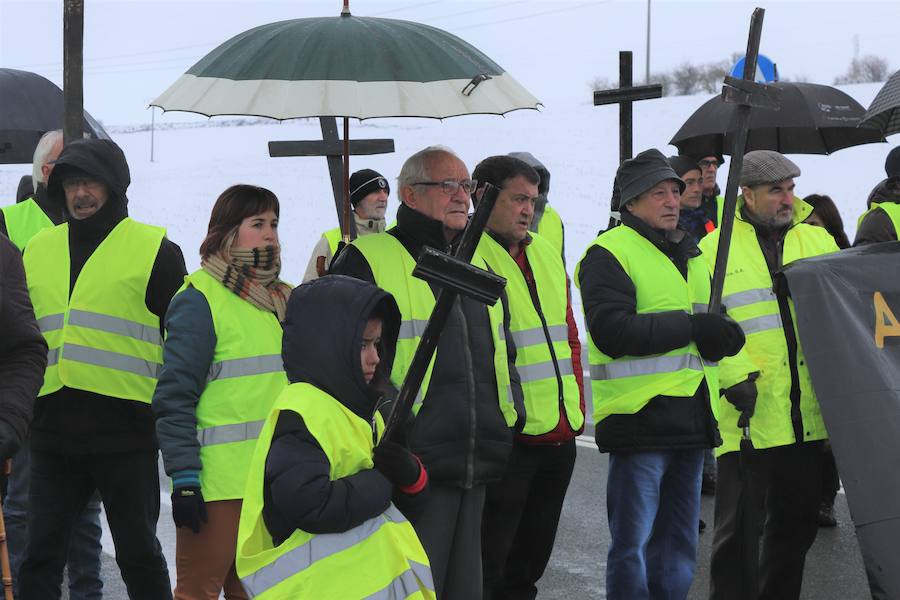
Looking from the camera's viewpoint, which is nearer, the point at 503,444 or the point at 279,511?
the point at 279,511

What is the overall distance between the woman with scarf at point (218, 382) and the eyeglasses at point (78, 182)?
63 cm

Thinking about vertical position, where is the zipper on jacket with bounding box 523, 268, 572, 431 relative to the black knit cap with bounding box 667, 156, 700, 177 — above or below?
below

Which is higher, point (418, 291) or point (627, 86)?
point (627, 86)

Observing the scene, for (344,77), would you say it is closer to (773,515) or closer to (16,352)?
(16,352)

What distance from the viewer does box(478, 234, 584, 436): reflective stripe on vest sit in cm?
553

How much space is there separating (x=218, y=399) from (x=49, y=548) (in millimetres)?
1027

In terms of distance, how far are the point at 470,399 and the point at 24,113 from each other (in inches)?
165

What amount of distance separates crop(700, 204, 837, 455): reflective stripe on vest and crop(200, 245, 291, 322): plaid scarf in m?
1.96

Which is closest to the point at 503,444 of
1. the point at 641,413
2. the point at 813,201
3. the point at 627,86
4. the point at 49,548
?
the point at 641,413

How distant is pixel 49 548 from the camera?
5188 millimetres

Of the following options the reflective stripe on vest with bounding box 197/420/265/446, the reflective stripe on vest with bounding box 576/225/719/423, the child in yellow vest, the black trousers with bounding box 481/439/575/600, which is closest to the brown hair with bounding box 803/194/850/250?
the reflective stripe on vest with bounding box 576/225/719/423

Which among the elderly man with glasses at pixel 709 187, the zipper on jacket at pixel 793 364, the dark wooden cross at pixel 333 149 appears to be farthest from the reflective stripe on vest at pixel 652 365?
the elderly man with glasses at pixel 709 187

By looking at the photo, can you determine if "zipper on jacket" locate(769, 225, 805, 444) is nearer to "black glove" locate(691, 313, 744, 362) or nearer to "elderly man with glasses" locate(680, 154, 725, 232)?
"black glove" locate(691, 313, 744, 362)

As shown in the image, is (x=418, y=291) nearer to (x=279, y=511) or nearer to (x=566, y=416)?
(x=566, y=416)
